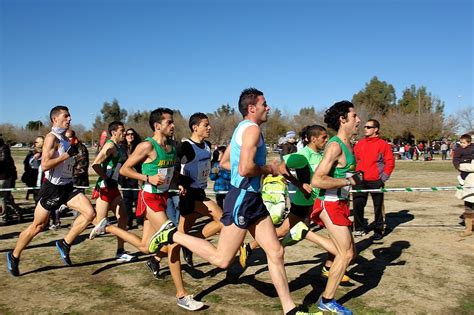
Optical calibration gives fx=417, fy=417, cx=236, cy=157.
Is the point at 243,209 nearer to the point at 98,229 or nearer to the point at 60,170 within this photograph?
the point at 98,229

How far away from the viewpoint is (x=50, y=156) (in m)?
5.53

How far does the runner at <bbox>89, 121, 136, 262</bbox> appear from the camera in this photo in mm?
6469

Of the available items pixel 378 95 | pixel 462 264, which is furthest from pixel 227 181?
pixel 378 95

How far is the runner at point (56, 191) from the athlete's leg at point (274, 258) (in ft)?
9.30

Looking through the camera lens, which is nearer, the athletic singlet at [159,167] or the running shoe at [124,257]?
the athletic singlet at [159,167]

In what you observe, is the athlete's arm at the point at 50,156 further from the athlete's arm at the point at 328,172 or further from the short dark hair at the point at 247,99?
the athlete's arm at the point at 328,172

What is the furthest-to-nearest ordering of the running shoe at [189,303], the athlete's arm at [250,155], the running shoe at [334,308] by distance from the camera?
the running shoe at [189,303], the running shoe at [334,308], the athlete's arm at [250,155]

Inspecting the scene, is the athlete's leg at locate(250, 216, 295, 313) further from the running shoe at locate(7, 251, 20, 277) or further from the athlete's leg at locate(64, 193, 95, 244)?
the running shoe at locate(7, 251, 20, 277)

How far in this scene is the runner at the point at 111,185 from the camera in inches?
255

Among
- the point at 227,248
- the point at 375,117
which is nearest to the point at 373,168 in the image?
the point at 227,248

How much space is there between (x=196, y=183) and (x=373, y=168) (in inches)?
155

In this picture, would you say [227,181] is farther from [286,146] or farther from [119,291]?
[119,291]

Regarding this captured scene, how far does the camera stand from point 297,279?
548cm

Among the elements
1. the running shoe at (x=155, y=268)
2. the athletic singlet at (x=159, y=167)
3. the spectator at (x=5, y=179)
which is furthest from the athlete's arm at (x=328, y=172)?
the spectator at (x=5, y=179)
